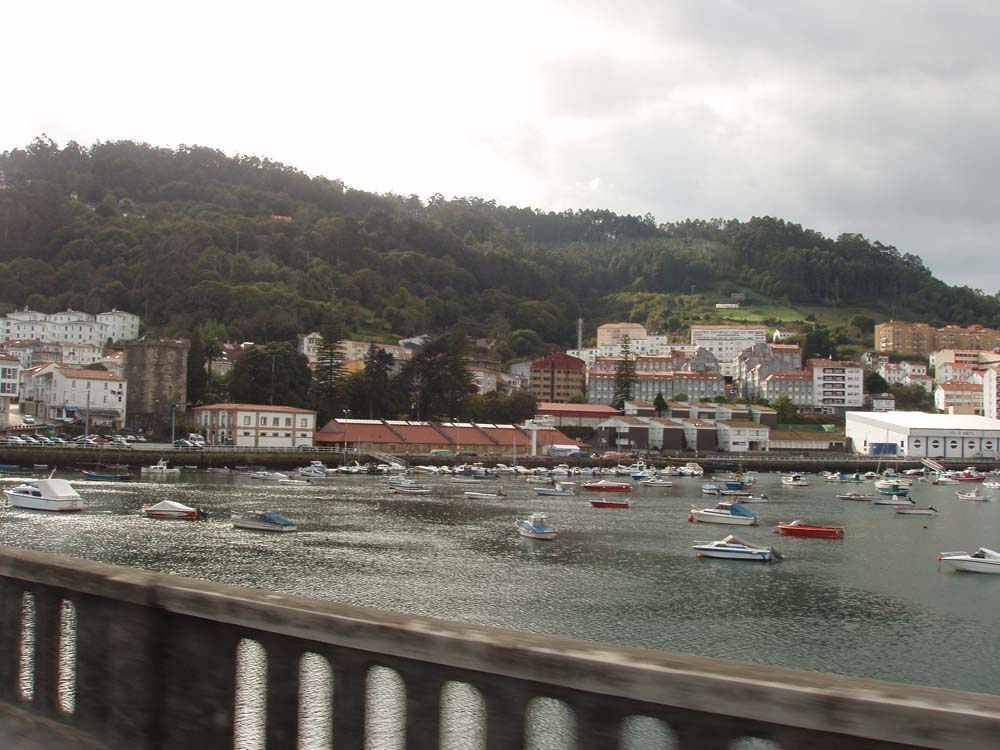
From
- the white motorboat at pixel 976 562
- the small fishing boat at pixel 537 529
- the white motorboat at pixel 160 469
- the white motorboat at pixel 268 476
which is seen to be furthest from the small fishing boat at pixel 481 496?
the white motorboat at pixel 976 562

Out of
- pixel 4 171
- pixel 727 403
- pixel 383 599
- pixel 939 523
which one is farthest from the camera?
pixel 4 171

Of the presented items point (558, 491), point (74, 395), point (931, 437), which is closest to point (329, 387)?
point (74, 395)

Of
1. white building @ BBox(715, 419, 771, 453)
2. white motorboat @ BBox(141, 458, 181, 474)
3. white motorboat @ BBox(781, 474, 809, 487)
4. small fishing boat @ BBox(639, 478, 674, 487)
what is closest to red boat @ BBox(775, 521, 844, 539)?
small fishing boat @ BBox(639, 478, 674, 487)

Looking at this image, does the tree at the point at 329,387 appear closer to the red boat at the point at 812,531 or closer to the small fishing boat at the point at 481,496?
the small fishing boat at the point at 481,496

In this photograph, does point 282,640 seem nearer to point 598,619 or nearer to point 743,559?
point 598,619

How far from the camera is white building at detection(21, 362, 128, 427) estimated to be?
226 feet

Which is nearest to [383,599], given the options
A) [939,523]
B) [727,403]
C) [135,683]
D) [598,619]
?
[598,619]

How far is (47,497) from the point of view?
3391cm

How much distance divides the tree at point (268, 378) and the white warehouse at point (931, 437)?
55.8 m

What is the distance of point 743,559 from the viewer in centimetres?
2688

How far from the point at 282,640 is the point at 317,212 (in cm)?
15894

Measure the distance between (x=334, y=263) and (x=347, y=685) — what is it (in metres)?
139

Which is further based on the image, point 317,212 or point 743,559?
point 317,212

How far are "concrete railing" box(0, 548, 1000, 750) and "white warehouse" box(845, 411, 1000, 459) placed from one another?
289ft
